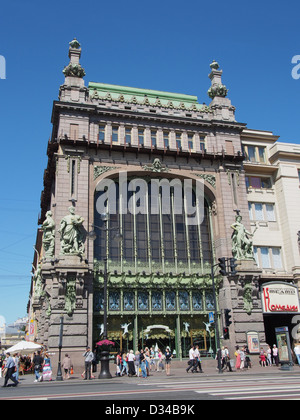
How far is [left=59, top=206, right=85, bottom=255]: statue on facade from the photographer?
31391 millimetres

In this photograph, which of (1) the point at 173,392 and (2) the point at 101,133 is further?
(2) the point at 101,133

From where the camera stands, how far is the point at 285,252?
39.6 m

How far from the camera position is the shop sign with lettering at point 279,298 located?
35.8m

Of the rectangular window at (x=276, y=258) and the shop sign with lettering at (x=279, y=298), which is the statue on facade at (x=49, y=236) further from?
the rectangular window at (x=276, y=258)

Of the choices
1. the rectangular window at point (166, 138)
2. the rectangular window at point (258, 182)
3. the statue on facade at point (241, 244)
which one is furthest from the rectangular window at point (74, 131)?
the rectangular window at point (258, 182)

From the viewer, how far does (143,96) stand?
1656 inches

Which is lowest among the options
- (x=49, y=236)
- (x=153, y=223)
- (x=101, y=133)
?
(x=49, y=236)

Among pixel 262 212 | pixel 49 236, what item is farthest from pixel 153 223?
pixel 262 212

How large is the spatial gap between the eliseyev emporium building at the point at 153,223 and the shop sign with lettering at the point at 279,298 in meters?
0.93

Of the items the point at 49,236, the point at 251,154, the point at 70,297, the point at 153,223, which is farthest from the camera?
the point at 251,154

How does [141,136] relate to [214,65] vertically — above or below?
below

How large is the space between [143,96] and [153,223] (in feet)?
45.8

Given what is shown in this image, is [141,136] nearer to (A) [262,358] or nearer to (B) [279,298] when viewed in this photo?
(B) [279,298]
